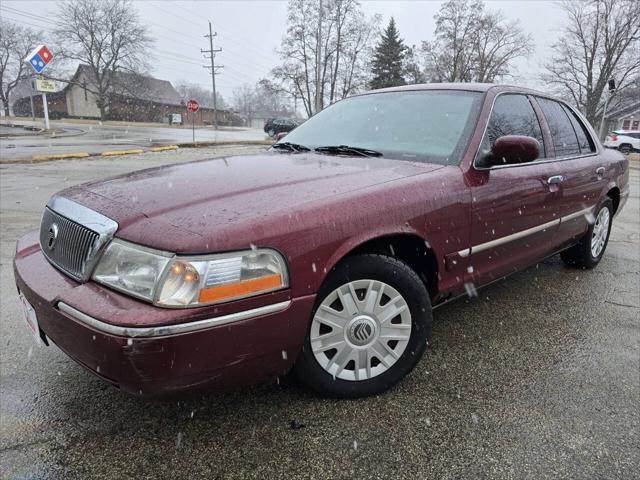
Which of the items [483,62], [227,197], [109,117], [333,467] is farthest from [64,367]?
[109,117]

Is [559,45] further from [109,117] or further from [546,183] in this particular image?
[109,117]

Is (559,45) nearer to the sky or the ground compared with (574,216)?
nearer to the sky

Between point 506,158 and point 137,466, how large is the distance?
2294 mm

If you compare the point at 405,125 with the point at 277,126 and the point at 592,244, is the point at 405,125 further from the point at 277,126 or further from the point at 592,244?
the point at 277,126

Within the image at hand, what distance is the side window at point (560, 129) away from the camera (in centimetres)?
336

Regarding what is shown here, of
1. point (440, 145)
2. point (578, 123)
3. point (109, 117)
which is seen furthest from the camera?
point (109, 117)

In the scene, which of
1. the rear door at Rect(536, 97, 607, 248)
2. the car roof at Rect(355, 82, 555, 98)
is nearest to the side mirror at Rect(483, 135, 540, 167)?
the car roof at Rect(355, 82, 555, 98)

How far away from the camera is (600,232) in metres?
4.17

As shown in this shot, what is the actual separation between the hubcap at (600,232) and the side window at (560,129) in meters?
0.86

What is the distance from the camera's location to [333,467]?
1.74m

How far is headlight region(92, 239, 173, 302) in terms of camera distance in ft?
5.20

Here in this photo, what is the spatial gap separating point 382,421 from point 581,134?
315 centimetres

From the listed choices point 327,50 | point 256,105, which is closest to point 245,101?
point 256,105

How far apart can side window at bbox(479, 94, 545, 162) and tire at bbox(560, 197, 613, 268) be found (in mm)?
1282
